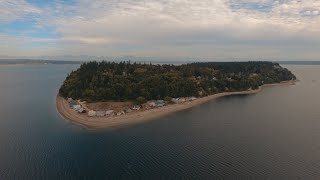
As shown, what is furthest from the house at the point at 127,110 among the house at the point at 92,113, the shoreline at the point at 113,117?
the house at the point at 92,113

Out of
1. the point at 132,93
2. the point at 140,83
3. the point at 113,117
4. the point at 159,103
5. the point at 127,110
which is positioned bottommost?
the point at 113,117

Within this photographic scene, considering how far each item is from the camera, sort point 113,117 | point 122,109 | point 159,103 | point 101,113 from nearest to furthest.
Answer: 1. point 113,117
2. point 101,113
3. point 122,109
4. point 159,103

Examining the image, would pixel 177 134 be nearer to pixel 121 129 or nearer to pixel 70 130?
pixel 121 129

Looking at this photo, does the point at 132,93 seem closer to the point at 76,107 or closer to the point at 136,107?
the point at 136,107

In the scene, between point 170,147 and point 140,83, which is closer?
point 170,147

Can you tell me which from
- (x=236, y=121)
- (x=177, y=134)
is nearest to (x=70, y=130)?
(x=177, y=134)

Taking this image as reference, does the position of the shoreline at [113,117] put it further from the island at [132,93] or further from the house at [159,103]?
the house at [159,103]

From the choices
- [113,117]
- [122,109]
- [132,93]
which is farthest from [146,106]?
[113,117]
